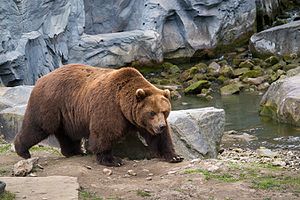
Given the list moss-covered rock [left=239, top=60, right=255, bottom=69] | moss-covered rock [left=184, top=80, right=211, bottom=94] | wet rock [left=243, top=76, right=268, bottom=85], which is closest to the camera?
moss-covered rock [left=184, top=80, right=211, bottom=94]

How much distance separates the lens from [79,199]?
18.9ft

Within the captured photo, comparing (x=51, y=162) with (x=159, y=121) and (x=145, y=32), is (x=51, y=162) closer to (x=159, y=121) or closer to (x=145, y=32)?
(x=159, y=121)

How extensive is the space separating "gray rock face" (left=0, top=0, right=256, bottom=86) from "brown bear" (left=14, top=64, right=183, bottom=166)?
8.81m

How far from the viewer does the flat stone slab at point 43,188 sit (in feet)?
18.5

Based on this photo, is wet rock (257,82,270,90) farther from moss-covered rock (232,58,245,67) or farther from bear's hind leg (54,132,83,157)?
bear's hind leg (54,132,83,157)

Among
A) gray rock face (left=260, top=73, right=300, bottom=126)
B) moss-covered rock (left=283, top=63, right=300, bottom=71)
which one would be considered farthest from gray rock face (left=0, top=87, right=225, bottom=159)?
moss-covered rock (left=283, top=63, right=300, bottom=71)

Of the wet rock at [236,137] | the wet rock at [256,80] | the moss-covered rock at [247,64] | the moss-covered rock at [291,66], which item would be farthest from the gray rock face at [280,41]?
the wet rock at [236,137]

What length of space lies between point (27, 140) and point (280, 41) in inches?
662

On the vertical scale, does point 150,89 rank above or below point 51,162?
above

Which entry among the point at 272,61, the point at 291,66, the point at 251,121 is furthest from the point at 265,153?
the point at 272,61

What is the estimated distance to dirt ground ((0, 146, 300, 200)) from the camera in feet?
19.9

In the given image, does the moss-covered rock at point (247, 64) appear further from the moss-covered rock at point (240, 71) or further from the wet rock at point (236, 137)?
the wet rock at point (236, 137)

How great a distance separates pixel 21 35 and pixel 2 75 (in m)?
1.40

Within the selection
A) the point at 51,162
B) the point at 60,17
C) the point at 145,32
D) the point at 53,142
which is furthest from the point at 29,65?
the point at 51,162
